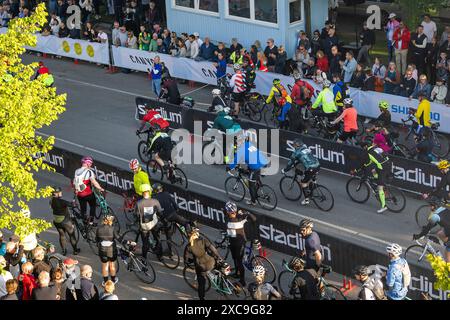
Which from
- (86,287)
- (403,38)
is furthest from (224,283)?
(403,38)

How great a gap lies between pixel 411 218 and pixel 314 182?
2.33 meters

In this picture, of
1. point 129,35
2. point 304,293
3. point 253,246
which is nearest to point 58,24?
point 129,35

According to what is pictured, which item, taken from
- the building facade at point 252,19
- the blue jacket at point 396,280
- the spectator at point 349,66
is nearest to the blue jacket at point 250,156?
the blue jacket at point 396,280

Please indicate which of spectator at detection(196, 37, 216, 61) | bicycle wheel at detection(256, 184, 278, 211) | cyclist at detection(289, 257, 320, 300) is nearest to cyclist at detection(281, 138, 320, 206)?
bicycle wheel at detection(256, 184, 278, 211)

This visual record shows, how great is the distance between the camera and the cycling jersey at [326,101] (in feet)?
76.9

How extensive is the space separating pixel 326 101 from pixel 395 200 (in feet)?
15.4

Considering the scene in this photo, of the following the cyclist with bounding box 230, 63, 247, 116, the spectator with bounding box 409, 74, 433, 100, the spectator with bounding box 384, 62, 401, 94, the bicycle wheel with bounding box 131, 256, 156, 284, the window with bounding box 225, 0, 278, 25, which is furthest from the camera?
the window with bounding box 225, 0, 278, 25

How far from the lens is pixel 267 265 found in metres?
16.8

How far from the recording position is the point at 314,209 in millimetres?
20375

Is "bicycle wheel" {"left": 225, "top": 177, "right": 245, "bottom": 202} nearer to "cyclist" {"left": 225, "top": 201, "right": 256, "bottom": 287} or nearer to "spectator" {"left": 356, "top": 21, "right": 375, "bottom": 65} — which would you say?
"cyclist" {"left": 225, "top": 201, "right": 256, "bottom": 287}

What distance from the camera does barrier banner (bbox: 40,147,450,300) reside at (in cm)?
1528

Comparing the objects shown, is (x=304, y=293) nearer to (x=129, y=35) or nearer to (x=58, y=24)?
(x=129, y=35)

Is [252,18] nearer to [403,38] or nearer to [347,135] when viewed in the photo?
[403,38]

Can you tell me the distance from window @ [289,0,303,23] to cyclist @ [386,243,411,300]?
1679 cm
